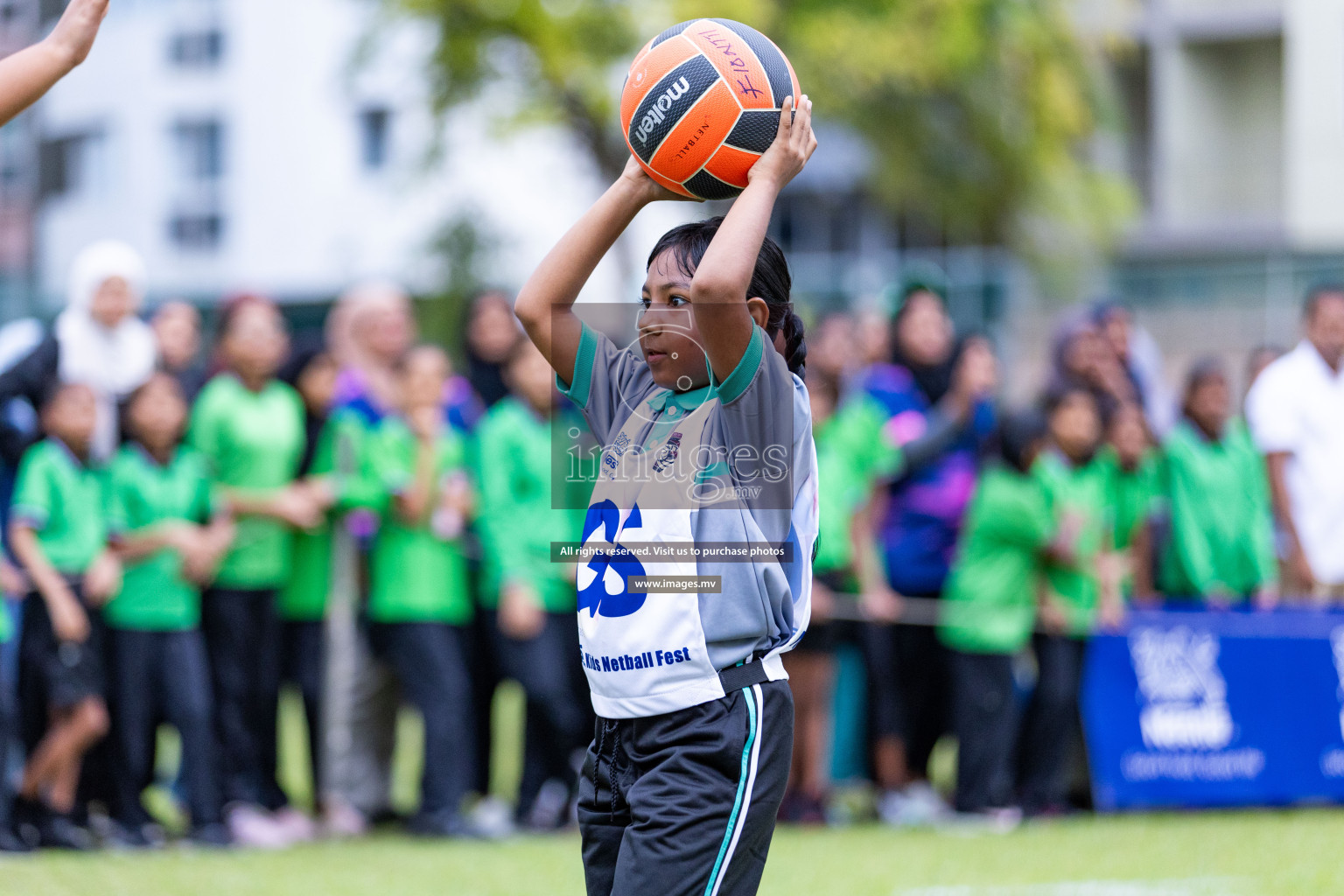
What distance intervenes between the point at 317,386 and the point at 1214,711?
14.7ft

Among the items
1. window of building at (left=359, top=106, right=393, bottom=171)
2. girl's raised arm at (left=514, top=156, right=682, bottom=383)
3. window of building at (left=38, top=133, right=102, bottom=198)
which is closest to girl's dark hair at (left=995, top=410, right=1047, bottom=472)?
girl's raised arm at (left=514, top=156, right=682, bottom=383)

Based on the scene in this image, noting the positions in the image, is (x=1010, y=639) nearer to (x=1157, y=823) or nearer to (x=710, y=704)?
(x=1157, y=823)

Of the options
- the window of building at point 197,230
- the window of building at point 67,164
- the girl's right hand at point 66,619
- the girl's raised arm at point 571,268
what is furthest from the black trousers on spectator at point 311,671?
the window of building at point 67,164

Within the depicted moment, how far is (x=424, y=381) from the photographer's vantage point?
6.90m

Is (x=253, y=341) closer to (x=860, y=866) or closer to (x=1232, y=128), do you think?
(x=860, y=866)

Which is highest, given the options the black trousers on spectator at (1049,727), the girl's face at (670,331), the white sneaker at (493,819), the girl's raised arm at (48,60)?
the girl's raised arm at (48,60)

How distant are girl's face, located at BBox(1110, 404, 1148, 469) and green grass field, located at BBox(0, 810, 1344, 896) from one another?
175 centimetres

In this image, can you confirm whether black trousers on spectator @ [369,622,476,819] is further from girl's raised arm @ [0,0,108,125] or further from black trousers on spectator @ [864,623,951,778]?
girl's raised arm @ [0,0,108,125]

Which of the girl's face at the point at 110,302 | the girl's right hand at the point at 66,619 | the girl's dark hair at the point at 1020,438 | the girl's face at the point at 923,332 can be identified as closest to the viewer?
the girl's right hand at the point at 66,619

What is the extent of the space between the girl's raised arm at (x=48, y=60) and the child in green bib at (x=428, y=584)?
357cm

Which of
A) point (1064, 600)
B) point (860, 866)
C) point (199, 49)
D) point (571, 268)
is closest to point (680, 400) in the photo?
point (571, 268)

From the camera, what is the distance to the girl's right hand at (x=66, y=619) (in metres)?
6.09

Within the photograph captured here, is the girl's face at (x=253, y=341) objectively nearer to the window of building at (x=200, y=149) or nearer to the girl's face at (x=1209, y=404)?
the girl's face at (x=1209, y=404)

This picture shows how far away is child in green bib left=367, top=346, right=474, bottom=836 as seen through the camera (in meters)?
6.62
